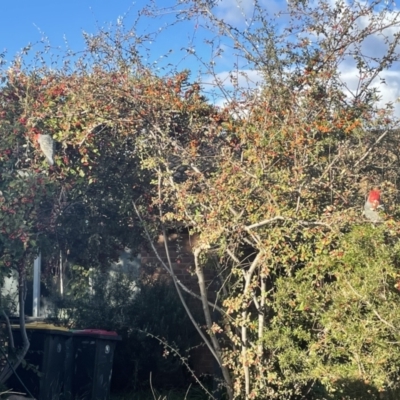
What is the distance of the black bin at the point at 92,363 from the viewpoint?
6.86 metres

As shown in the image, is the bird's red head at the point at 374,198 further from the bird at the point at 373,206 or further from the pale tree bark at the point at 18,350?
the pale tree bark at the point at 18,350

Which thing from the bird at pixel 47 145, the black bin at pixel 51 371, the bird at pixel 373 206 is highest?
the bird at pixel 47 145

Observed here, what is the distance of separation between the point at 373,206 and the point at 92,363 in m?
3.36

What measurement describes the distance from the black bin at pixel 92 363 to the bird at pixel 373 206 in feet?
9.72

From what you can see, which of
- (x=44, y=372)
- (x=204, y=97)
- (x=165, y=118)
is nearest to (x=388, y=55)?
(x=204, y=97)

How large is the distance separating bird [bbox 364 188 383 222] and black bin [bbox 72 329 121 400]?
9.72ft

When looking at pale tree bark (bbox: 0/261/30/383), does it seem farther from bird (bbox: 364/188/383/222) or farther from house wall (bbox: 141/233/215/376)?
bird (bbox: 364/188/383/222)

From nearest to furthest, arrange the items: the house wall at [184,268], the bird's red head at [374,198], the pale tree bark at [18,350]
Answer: the bird's red head at [374,198] → the pale tree bark at [18,350] → the house wall at [184,268]

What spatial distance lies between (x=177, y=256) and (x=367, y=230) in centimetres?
301

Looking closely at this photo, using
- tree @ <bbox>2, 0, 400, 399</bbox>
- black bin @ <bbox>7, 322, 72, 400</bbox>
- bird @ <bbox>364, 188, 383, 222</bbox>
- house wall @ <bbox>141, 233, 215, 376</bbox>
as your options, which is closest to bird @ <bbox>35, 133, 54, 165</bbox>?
tree @ <bbox>2, 0, 400, 399</bbox>

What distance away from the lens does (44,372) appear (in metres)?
6.89

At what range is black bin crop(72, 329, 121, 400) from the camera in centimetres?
686

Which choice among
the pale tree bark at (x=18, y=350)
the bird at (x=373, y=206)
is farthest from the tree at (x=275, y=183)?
the pale tree bark at (x=18, y=350)

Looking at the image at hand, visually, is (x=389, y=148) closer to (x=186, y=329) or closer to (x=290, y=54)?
(x=290, y=54)
